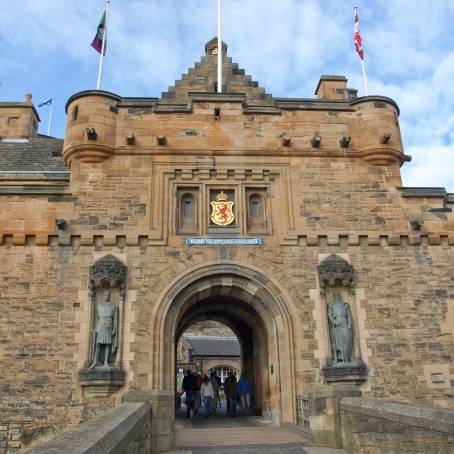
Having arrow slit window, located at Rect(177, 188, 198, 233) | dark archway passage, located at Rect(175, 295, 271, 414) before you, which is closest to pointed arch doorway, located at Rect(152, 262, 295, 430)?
dark archway passage, located at Rect(175, 295, 271, 414)

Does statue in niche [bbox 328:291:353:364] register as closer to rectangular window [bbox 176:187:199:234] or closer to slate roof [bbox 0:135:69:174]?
rectangular window [bbox 176:187:199:234]

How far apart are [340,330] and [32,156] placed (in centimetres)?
1234

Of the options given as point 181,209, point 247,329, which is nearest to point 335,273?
point 181,209

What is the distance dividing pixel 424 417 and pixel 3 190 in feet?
36.4

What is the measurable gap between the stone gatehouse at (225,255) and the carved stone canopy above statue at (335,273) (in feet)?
0.13

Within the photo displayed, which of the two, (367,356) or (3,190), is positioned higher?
(3,190)

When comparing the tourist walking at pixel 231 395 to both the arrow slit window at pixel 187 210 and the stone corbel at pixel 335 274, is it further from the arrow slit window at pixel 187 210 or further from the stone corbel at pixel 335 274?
the arrow slit window at pixel 187 210

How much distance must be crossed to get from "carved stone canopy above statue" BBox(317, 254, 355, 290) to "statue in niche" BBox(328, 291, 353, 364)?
51 cm

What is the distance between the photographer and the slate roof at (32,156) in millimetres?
16234

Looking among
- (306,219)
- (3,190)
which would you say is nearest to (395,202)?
(306,219)

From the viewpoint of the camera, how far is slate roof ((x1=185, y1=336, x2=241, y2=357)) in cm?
3516

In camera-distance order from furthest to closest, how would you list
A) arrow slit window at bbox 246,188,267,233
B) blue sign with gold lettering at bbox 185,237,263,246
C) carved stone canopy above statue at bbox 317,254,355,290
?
1. arrow slit window at bbox 246,188,267,233
2. blue sign with gold lettering at bbox 185,237,263,246
3. carved stone canopy above statue at bbox 317,254,355,290

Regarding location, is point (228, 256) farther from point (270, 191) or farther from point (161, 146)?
point (161, 146)

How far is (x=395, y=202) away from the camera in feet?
43.3
